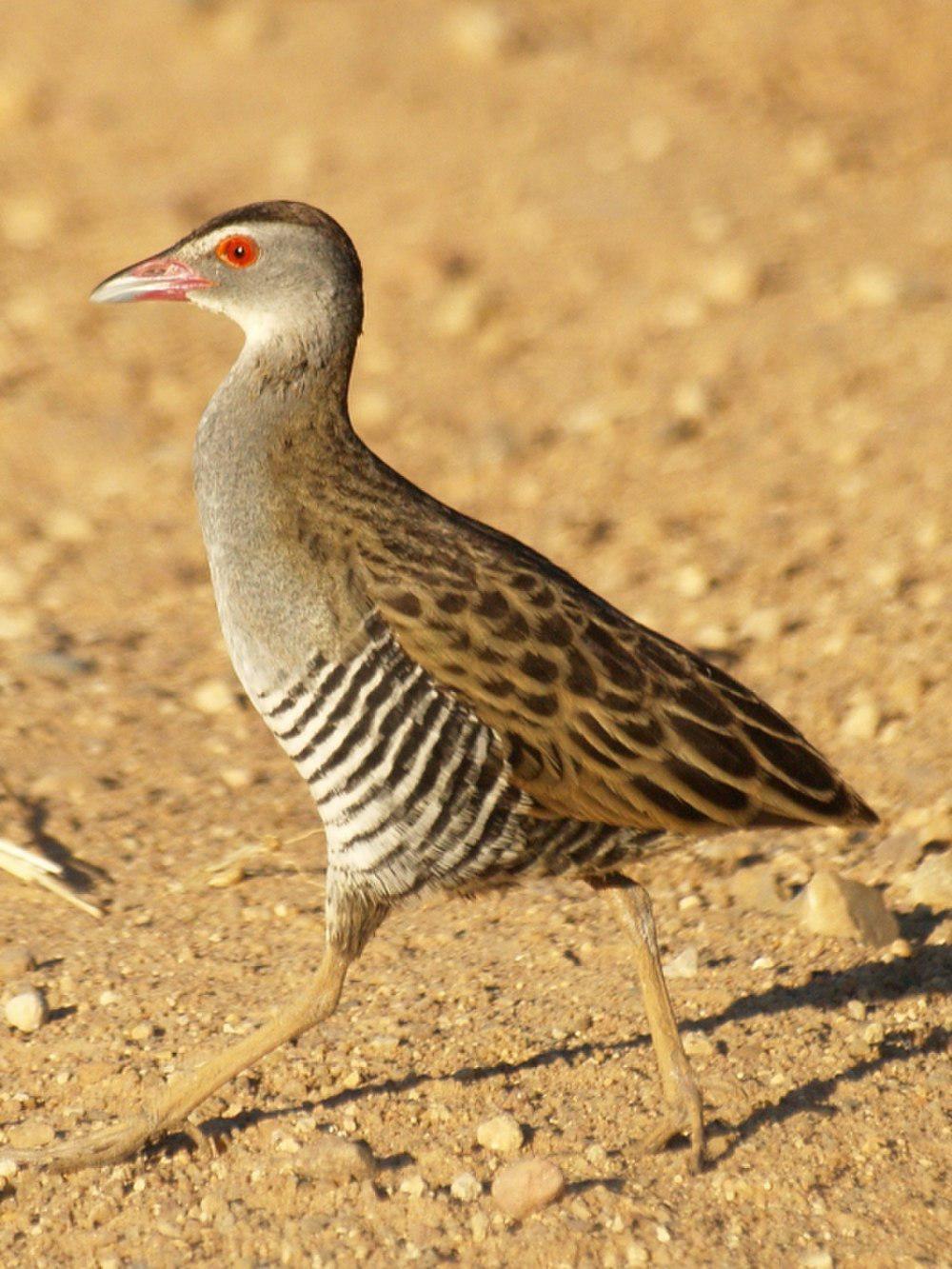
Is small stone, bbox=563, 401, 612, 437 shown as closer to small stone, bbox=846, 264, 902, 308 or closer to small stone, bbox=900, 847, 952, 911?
small stone, bbox=846, 264, 902, 308

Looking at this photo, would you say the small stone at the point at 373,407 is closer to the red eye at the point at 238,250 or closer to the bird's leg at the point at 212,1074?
the red eye at the point at 238,250

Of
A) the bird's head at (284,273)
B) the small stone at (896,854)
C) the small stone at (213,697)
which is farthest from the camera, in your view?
the small stone at (213,697)

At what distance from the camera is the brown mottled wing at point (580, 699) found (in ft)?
14.7

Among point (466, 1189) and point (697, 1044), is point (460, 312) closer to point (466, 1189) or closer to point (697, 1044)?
point (697, 1044)

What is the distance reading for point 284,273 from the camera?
195 inches

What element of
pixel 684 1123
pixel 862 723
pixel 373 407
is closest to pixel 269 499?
pixel 684 1123

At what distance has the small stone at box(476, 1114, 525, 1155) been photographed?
464 centimetres

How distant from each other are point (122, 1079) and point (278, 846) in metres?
1.22

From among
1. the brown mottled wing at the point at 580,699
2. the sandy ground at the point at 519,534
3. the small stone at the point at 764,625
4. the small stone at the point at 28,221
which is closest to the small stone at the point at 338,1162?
the sandy ground at the point at 519,534

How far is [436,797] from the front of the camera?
4461 millimetres

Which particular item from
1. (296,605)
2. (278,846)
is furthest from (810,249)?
(296,605)

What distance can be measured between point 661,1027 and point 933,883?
49.7 inches

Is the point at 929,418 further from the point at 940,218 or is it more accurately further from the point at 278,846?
the point at 278,846

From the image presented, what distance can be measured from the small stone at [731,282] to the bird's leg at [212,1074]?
5.86m
